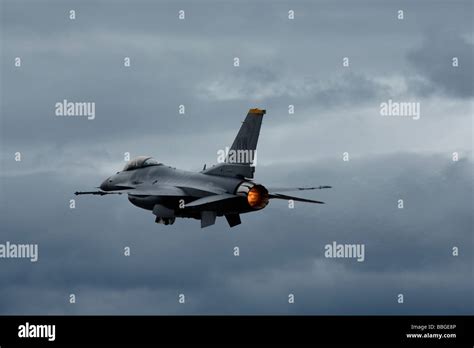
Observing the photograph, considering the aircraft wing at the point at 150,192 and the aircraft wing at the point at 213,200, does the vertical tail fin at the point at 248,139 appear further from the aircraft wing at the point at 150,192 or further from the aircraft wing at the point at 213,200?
the aircraft wing at the point at 150,192

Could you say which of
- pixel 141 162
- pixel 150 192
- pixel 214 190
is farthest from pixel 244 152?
pixel 141 162

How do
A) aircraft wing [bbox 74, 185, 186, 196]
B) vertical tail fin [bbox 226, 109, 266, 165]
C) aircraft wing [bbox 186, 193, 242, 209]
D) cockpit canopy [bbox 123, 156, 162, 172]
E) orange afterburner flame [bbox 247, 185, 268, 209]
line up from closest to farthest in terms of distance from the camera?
aircraft wing [bbox 186, 193, 242, 209] < orange afterburner flame [bbox 247, 185, 268, 209] < vertical tail fin [bbox 226, 109, 266, 165] < aircraft wing [bbox 74, 185, 186, 196] < cockpit canopy [bbox 123, 156, 162, 172]

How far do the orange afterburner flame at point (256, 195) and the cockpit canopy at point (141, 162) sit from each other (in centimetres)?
1101

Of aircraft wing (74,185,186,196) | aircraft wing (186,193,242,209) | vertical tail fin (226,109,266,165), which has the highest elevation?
vertical tail fin (226,109,266,165)

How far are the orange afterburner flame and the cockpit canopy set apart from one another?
36.1ft

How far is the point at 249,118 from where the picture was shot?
66.5 metres

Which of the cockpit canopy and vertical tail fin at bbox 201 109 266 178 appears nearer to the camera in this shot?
vertical tail fin at bbox 201 109 266 178

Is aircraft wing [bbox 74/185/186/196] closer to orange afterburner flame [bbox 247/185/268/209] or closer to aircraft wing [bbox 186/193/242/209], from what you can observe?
aircraft wing [bbox 186/193/242/209]

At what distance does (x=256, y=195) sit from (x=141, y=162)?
40.4 feet

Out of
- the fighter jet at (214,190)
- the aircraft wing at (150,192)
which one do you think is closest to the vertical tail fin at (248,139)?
the fighter jet at (214,190)

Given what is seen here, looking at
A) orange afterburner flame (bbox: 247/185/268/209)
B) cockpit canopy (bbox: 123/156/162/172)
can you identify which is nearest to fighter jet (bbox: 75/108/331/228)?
orange afterburner flame (bbox: 247/185/268/209)

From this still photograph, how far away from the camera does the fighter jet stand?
210ft
